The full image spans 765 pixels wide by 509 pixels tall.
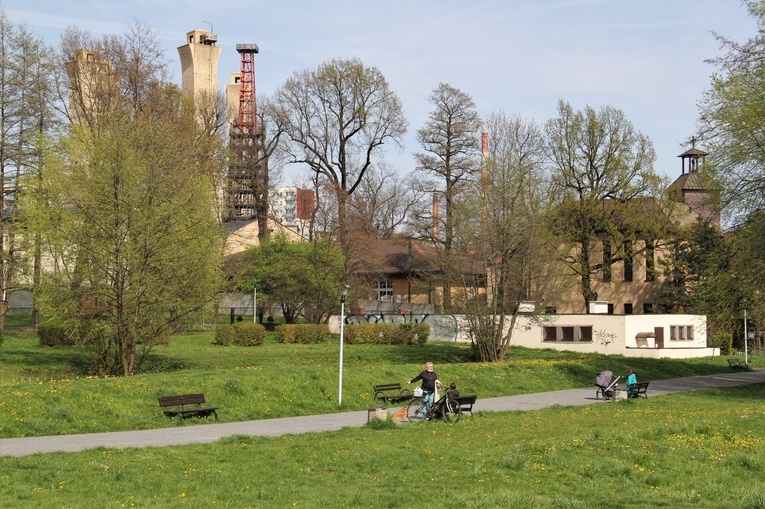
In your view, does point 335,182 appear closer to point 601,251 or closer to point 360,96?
point 360,96

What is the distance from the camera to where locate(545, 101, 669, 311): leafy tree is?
2261 inches

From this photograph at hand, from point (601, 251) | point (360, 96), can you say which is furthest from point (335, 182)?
point (601, 251)

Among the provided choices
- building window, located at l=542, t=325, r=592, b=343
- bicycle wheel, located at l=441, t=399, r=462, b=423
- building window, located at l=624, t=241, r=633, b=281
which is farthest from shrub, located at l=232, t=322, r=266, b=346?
bicycle wheel, located at l=441, t=399, r=462, b=423

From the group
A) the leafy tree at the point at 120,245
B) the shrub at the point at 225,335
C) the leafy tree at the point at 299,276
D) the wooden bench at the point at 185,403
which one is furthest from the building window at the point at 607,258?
the wooden bench at the point at 185,403

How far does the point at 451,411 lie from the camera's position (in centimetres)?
2092

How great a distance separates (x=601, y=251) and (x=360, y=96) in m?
20.8

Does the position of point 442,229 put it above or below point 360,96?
below

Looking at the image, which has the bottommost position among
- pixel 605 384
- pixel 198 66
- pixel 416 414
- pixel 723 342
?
pixel 416 414

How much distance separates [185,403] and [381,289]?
52.9 metres

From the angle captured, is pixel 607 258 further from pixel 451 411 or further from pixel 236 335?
pixel 451 411

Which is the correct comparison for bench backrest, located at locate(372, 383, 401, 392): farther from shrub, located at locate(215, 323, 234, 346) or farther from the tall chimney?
the tall chimney

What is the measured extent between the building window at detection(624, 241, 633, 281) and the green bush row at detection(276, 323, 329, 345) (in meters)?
23.0

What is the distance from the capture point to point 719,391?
30578 millimetres

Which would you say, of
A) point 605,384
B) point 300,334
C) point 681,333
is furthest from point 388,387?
point 681,333
